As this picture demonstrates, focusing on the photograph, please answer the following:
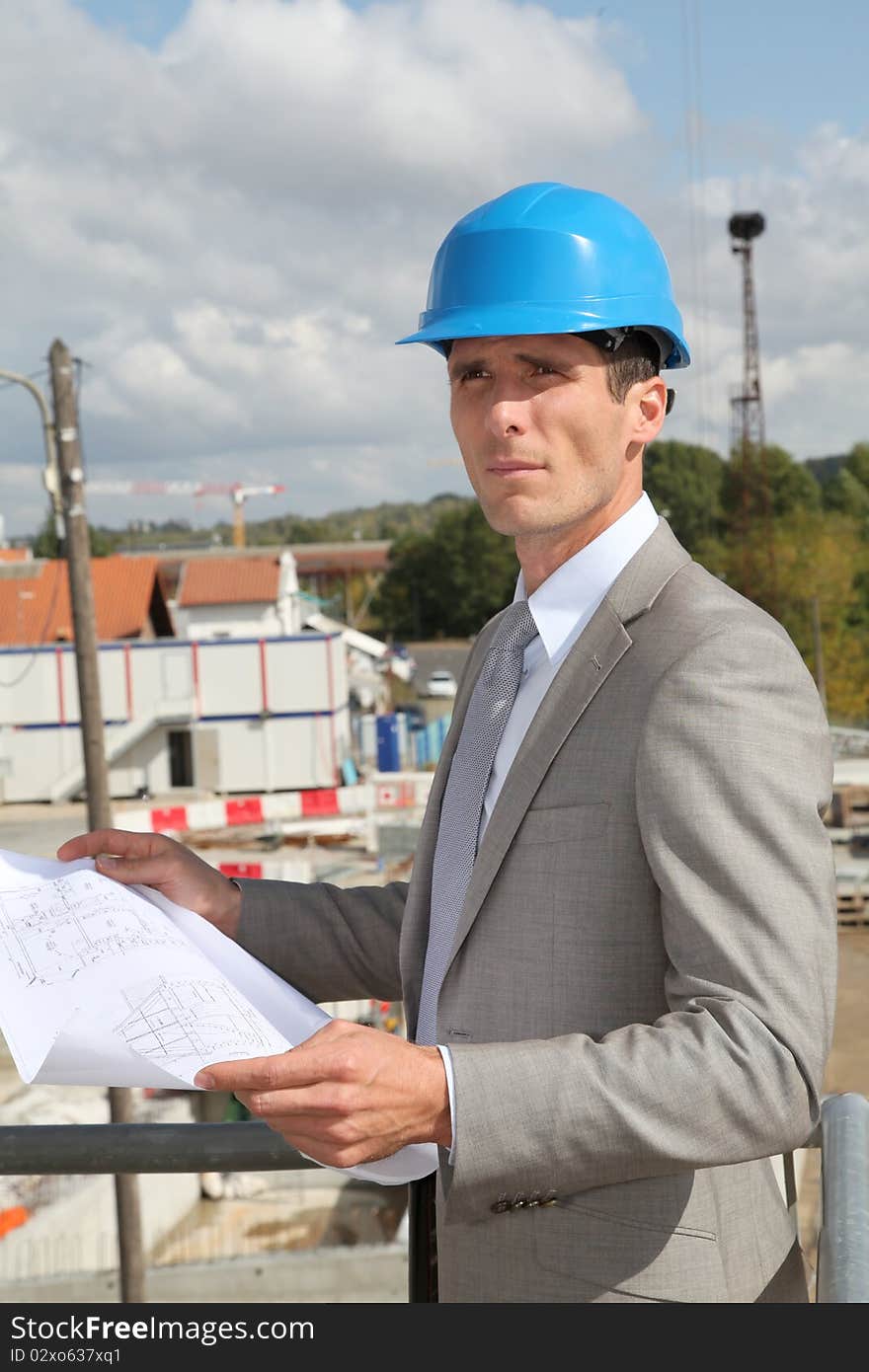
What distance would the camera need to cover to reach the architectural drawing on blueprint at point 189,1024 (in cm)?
156

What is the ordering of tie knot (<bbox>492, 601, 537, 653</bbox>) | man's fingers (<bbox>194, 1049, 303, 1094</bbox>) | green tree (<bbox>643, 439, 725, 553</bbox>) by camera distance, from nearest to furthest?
man's fingers (<bbox>194, 1049, 303, 1094</bbox>), tie knot (<bbox>492, 601, 537, 653</bbox>), green tree (<bbox>643, 439, 725, 553</bbox>)

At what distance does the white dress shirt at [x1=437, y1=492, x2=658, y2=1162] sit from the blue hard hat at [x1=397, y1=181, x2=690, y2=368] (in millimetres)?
278

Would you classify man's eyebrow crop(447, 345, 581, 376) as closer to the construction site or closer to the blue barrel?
the construction site

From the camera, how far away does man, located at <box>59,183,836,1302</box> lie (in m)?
1.51

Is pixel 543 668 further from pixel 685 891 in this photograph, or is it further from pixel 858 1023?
pixel 858 1023

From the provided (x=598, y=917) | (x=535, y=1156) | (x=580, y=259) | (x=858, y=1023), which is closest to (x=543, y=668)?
(x=598, y=917)

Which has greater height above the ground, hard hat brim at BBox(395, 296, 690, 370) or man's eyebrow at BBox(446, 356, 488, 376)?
hard hat brim at BBox(395, 296, 690, 370)

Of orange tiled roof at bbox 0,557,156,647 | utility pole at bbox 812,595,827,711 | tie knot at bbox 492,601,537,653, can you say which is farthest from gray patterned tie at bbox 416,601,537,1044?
utility pole at bbox 812,595,827,711

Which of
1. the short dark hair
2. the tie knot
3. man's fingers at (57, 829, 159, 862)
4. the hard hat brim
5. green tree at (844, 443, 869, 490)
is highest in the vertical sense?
green tree at (844, 443, 869, 490)

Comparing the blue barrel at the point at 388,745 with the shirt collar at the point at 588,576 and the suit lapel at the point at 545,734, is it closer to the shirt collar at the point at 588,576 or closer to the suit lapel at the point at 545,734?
the shirt collar at the point at 588,576

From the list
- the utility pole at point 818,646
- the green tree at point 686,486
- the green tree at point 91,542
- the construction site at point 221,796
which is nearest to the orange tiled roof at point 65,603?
the construction site at point 221,796

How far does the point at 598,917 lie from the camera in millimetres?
1728

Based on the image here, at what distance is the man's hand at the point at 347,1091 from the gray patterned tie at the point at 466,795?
405mm

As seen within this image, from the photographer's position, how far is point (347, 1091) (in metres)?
1.45
